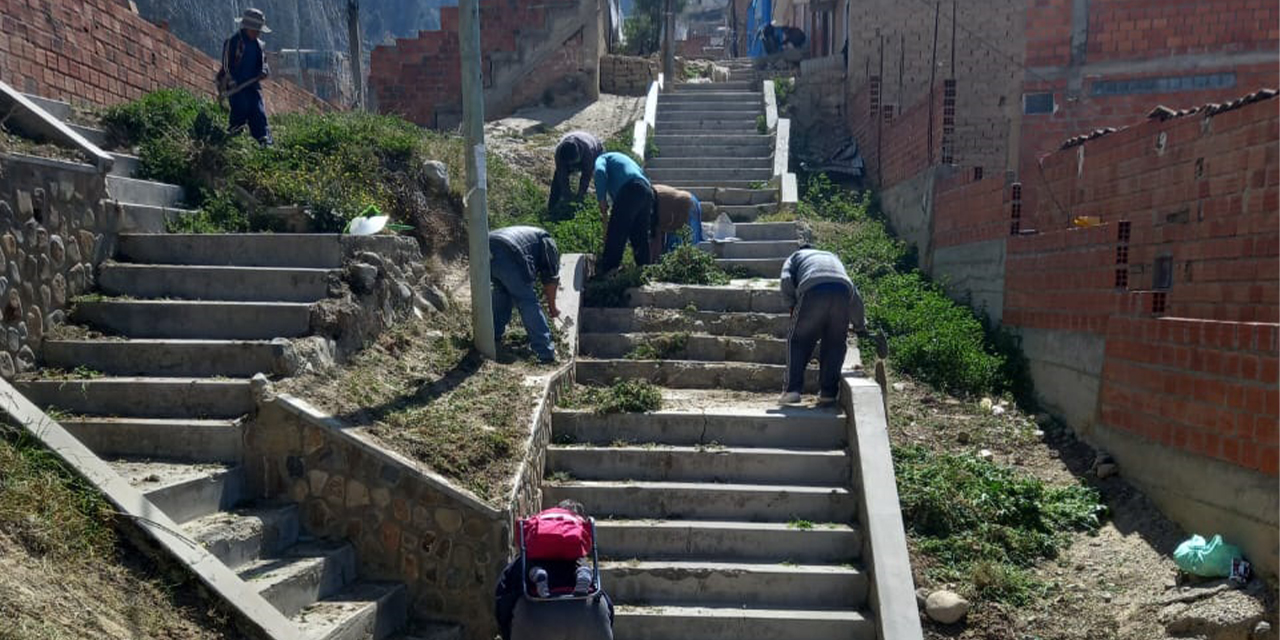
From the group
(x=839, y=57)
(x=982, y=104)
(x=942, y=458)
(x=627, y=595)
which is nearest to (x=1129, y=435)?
(x=942, y=458)

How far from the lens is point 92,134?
315 inches

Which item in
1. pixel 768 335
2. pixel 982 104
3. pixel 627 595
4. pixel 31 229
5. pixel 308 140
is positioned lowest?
pixel 627 595

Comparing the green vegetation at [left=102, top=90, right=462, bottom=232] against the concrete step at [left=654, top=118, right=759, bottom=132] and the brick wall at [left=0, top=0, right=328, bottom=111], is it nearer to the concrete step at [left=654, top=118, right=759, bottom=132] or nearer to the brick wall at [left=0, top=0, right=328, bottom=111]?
the brick wall at [left=0, top=0, right=328, bottom=111]

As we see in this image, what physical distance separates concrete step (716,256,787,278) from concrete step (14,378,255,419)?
5.35 meters

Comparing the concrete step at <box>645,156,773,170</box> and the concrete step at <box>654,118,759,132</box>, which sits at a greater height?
the concrete step at <box>654,118,759,132</box>

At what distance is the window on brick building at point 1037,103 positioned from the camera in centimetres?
1162

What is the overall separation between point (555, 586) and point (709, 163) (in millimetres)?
10374

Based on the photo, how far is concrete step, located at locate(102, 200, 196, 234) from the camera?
7160mm

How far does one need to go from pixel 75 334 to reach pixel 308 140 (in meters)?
3.39

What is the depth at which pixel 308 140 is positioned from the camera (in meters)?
9.14

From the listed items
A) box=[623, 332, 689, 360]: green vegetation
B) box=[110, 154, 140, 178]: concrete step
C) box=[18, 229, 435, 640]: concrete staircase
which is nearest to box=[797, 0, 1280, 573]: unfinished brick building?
box=[623, 332, 689, 360]: green vegetation

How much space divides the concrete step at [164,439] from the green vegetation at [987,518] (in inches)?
172

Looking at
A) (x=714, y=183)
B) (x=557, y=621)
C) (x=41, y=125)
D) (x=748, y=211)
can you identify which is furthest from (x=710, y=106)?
(x=557, y=621)

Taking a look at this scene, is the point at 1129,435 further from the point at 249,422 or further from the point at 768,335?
the point at 249,422
